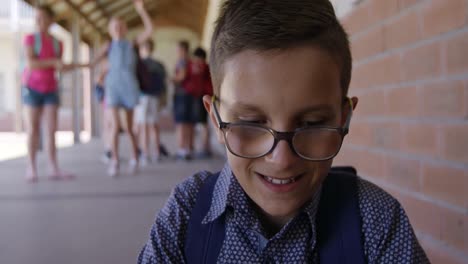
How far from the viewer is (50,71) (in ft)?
12.7

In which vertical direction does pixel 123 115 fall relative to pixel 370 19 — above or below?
below

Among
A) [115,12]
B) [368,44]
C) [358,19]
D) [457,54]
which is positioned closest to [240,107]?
[457,54]

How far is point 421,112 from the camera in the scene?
5.02 feet

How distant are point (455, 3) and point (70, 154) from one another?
6195mm

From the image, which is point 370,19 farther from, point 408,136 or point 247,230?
point 247,230

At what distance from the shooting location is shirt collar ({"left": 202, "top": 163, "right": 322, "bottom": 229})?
0.94 metres

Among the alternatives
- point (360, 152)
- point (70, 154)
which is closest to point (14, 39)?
point (70, 154)

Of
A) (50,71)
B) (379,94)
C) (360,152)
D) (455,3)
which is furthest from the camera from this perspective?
(50,71)

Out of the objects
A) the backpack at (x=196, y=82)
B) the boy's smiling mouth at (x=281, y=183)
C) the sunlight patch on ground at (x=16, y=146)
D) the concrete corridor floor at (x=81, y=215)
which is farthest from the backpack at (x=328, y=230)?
the sunlight patch on ground at (x=16, y=146)

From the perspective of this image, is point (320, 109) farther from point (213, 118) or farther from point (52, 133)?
point (52, 133)

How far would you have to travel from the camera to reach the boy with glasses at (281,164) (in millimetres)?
854

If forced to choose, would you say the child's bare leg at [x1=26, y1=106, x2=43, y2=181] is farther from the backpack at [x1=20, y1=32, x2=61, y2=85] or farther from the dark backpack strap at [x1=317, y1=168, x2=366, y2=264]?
the dark backpack strap at [x1=317, y1=168, x2=366, y2=264]

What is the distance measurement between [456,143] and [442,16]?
0.36m

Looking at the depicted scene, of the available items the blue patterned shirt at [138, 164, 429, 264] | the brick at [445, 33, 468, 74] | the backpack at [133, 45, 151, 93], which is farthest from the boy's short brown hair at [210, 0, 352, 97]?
the backpack at [133, 45, 151, 93]
